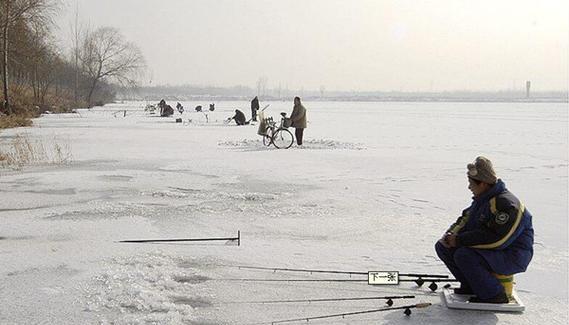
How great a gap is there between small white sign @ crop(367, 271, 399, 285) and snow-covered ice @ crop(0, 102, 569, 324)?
5.1 inches

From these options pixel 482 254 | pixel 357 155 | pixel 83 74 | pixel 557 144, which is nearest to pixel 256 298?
pixel 482 254

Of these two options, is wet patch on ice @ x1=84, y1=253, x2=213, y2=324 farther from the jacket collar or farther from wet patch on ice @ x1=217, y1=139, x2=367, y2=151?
wet patch on ice @ x1=217, y1=139, x2=367, y2=151

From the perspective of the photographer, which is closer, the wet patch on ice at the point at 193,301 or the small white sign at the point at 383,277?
the wet patch on ice at the point at 193,301

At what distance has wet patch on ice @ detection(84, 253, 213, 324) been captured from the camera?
13.3 ft

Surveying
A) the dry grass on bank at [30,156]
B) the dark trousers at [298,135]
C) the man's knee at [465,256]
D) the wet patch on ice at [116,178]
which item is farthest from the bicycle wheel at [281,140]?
the man's knee at [465,256]

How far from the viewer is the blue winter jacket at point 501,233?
402 centimetres

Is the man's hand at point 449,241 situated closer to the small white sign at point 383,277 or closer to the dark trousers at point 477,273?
the dark trousers at point 477,273

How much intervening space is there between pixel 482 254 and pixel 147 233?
3.96 meters

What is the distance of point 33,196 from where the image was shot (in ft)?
28.4

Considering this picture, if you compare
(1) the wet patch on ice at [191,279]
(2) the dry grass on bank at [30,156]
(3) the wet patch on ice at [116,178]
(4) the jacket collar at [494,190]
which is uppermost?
(4) the jacket collar at [494,190]

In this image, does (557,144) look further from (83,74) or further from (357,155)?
(83,74)

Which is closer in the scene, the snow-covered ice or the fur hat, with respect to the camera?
the fur hat

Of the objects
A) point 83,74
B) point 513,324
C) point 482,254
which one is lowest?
point 513,324

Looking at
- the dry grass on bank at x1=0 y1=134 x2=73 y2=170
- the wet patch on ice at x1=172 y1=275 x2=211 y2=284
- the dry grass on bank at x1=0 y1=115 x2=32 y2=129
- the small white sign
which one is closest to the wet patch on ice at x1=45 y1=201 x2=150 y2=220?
the wet patch on ice at x1=172 y1=275 x2=211 y2=284
